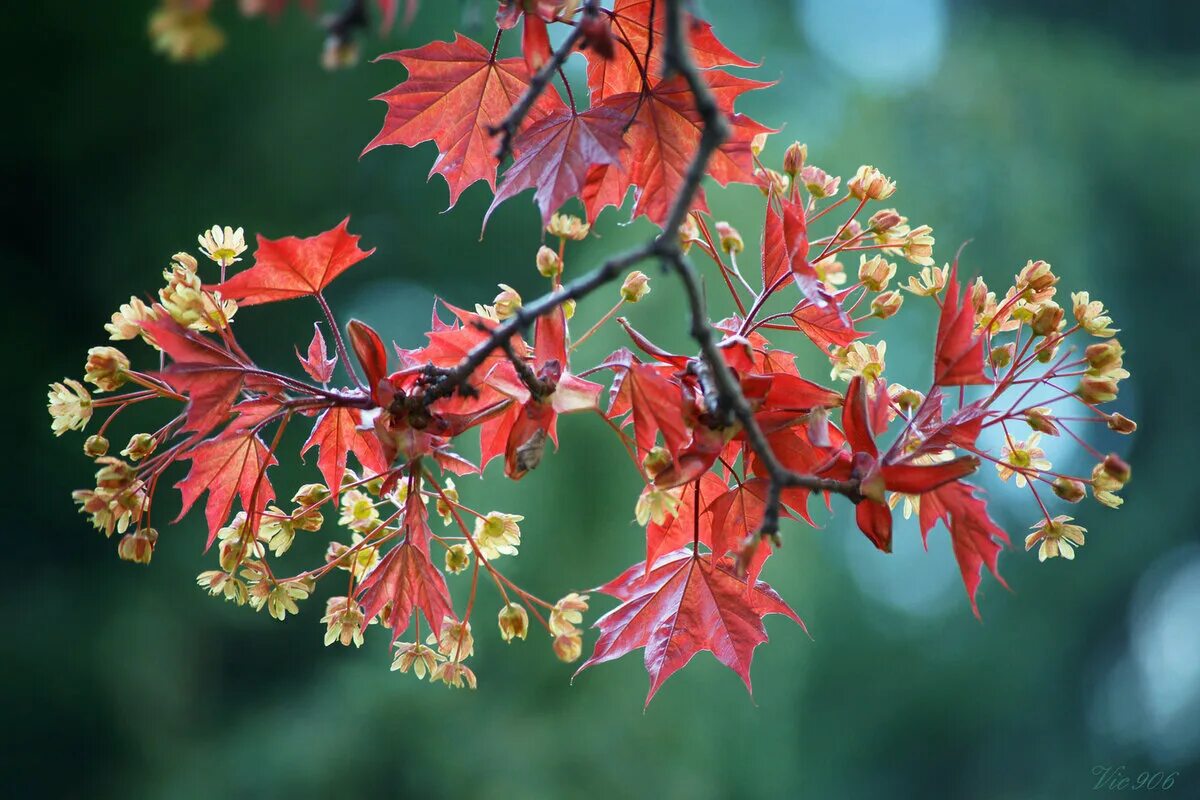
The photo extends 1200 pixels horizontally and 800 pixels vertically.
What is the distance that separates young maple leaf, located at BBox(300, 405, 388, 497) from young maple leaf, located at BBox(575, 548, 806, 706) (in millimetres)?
128

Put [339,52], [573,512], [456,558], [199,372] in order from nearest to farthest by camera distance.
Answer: [339,52]
[199,372]
[456,558]
[573,512]

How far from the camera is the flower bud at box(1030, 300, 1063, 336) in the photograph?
16.8 inches

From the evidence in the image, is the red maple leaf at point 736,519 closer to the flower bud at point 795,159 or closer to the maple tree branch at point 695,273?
the maple tree branch at point 695,273

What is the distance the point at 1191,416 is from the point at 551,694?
177cm

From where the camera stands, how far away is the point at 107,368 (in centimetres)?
41

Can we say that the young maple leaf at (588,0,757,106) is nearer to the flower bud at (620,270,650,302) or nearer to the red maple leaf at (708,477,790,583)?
the flower bud at (620,270,650,302)

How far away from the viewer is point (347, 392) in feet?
1.35

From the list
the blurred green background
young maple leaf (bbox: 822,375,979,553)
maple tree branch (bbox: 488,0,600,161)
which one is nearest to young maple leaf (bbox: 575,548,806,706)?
young maple leaf (bbox: 822,375,979,553)

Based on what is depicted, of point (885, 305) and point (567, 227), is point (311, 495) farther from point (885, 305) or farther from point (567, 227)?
point (885, 305)

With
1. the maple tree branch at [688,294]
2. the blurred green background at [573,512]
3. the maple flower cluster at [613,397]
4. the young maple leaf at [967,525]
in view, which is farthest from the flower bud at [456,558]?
the blurred green background at [573,512]

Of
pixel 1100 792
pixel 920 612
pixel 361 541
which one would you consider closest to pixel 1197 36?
pixel 920 612

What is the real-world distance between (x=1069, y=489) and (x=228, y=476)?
37 centimetres

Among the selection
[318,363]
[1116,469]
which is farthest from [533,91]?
[1116,469]

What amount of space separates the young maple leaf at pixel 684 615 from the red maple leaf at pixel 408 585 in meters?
0.08
